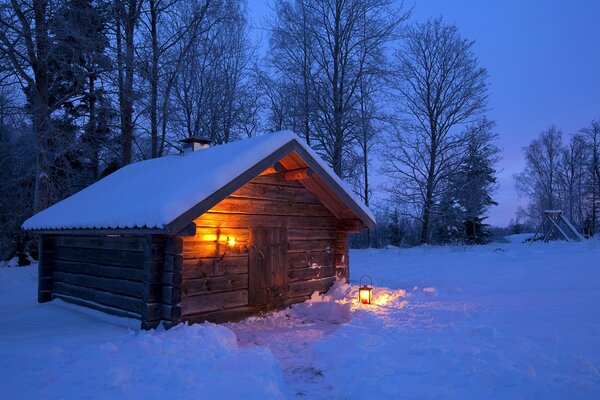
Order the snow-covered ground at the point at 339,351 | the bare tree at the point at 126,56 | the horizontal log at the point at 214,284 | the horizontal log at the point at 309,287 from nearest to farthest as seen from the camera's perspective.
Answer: the snow-covered ground at the point at 339,351
the horizontal log at the point at 214,284
the horizontal log at the point at 309,287
the bare tree at the point at 126,56

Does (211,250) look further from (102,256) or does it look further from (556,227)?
(556,227)

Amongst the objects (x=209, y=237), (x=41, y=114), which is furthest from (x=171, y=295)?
(x=41, y=114)

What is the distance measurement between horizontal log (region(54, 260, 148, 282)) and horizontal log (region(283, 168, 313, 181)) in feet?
12.8

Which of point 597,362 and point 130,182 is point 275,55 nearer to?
point 130,182

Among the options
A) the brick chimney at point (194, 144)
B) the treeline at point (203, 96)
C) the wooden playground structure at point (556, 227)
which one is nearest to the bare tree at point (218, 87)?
the treeline at point (203, 96)

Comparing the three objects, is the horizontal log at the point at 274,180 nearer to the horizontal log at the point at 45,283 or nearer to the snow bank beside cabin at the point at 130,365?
the snow bank beside cabin at the point at 130,365

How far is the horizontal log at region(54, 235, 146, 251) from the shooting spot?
745 cm

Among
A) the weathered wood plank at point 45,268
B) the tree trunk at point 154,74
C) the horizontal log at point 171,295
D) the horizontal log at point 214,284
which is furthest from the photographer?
the tree trunk at point 154,74

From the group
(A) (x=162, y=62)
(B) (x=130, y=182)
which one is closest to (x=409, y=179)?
(A) (x=162, y=62)

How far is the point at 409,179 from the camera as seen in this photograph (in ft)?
83.9

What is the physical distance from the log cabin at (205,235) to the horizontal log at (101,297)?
0.03 metres

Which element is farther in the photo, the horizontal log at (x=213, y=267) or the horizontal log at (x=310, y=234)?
the horizontal log at (x=310, y=234)

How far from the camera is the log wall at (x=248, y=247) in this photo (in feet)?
25.9

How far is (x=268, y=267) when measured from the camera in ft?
30.1
